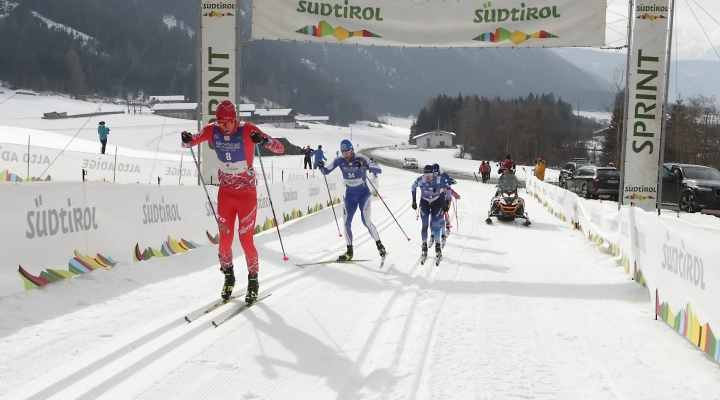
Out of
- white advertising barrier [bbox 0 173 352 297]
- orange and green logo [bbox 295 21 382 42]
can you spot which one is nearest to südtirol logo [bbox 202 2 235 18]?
orange and green logo [bbox 295 21 382 42]

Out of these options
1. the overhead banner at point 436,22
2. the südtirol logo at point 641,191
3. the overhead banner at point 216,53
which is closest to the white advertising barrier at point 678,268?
the südtirol logo at point 641,191

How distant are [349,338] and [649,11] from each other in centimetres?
935

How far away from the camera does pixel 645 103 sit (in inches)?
451

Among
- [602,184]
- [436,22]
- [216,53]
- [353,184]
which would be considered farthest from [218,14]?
[602,184]

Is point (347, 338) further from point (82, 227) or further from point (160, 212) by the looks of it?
point (160, 212)

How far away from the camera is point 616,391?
4.39 m

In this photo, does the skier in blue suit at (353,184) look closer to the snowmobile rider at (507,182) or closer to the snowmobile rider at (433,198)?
the snowmobile rider at (433,198)

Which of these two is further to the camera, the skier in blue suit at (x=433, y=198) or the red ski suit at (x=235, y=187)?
the skier in blue suit at (x=433, y=198)

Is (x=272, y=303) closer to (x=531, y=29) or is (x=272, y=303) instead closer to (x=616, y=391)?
(x=616, y=391)

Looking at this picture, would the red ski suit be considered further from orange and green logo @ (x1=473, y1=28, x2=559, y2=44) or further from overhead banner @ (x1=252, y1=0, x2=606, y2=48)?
orange and green logo @ (x1=473, y1=28, x2=559, y2=44)

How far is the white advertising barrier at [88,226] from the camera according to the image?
6.20m

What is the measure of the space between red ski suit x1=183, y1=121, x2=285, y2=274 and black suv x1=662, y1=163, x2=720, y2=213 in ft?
48.7

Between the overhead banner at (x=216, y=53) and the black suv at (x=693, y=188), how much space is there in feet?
43.1

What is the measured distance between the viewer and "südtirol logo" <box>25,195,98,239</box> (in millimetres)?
6497
